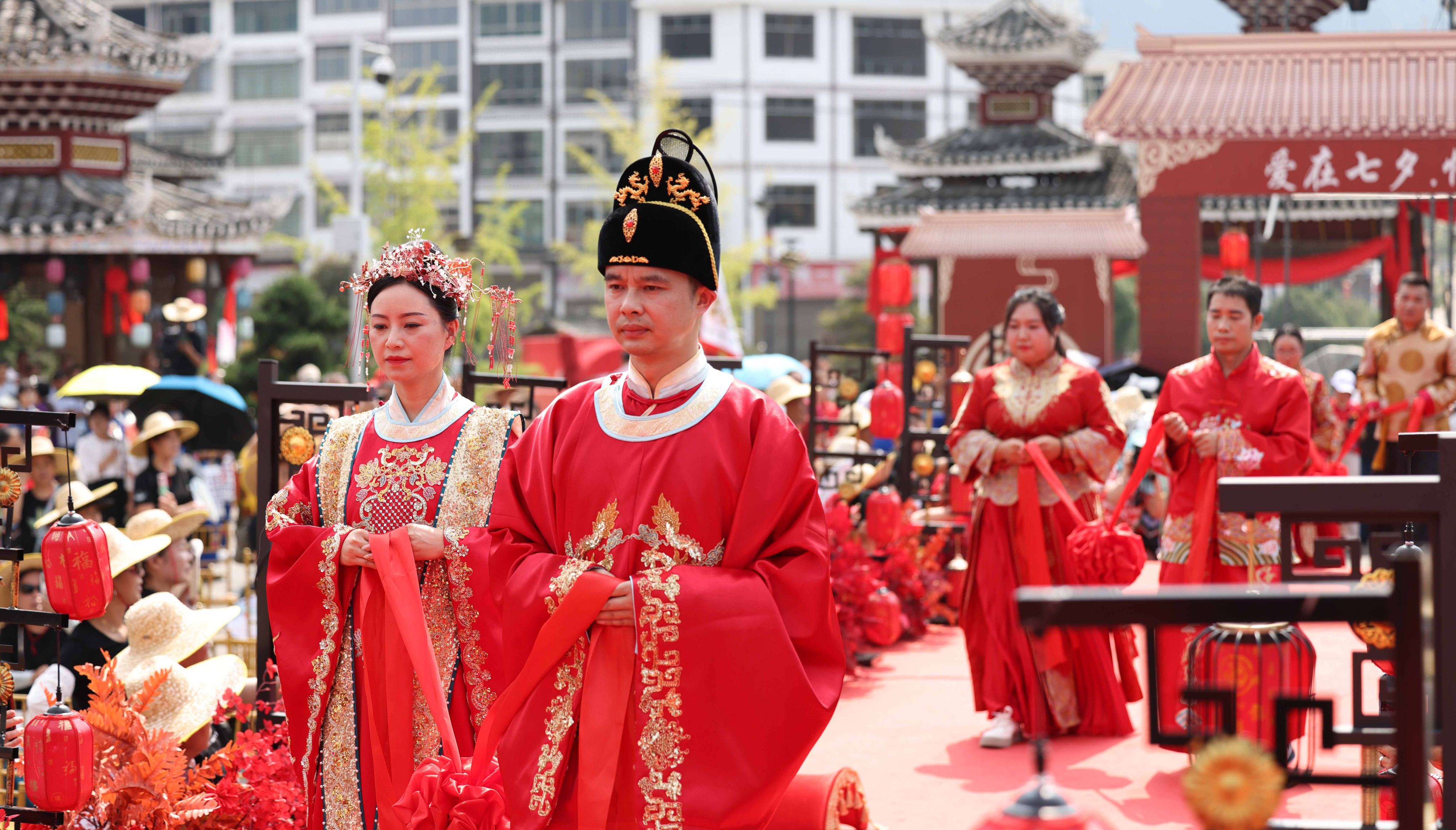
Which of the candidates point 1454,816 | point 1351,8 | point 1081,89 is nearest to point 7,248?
point 1351,8

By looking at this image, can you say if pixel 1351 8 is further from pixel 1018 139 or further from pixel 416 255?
pixel 416 255

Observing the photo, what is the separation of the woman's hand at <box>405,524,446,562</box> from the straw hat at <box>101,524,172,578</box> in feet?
Answer: 5.23

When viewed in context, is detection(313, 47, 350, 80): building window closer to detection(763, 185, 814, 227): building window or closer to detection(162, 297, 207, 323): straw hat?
detection(763, 185, 814, 227): building window

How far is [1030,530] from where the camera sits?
5.44 metres

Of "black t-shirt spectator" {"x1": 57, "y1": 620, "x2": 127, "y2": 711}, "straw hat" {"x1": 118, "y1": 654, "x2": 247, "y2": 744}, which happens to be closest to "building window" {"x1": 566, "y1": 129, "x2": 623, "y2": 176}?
"black t-shirt spectator" {"x1": 57, "y1": 620, "x2": 127, "y2": 711}

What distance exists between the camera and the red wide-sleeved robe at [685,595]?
9.15ft

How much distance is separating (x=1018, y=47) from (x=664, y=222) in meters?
17.7

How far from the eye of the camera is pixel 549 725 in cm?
288

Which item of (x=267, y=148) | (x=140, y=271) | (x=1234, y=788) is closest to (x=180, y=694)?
(x=1234, y=788)

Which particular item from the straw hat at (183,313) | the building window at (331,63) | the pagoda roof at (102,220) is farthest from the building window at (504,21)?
the straw hat at (183,313)

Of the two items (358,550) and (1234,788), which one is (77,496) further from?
(1234,788)

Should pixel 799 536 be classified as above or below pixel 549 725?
above

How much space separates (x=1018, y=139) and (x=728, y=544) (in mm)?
17334

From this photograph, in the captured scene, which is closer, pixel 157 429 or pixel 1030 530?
pixel 1030 530
